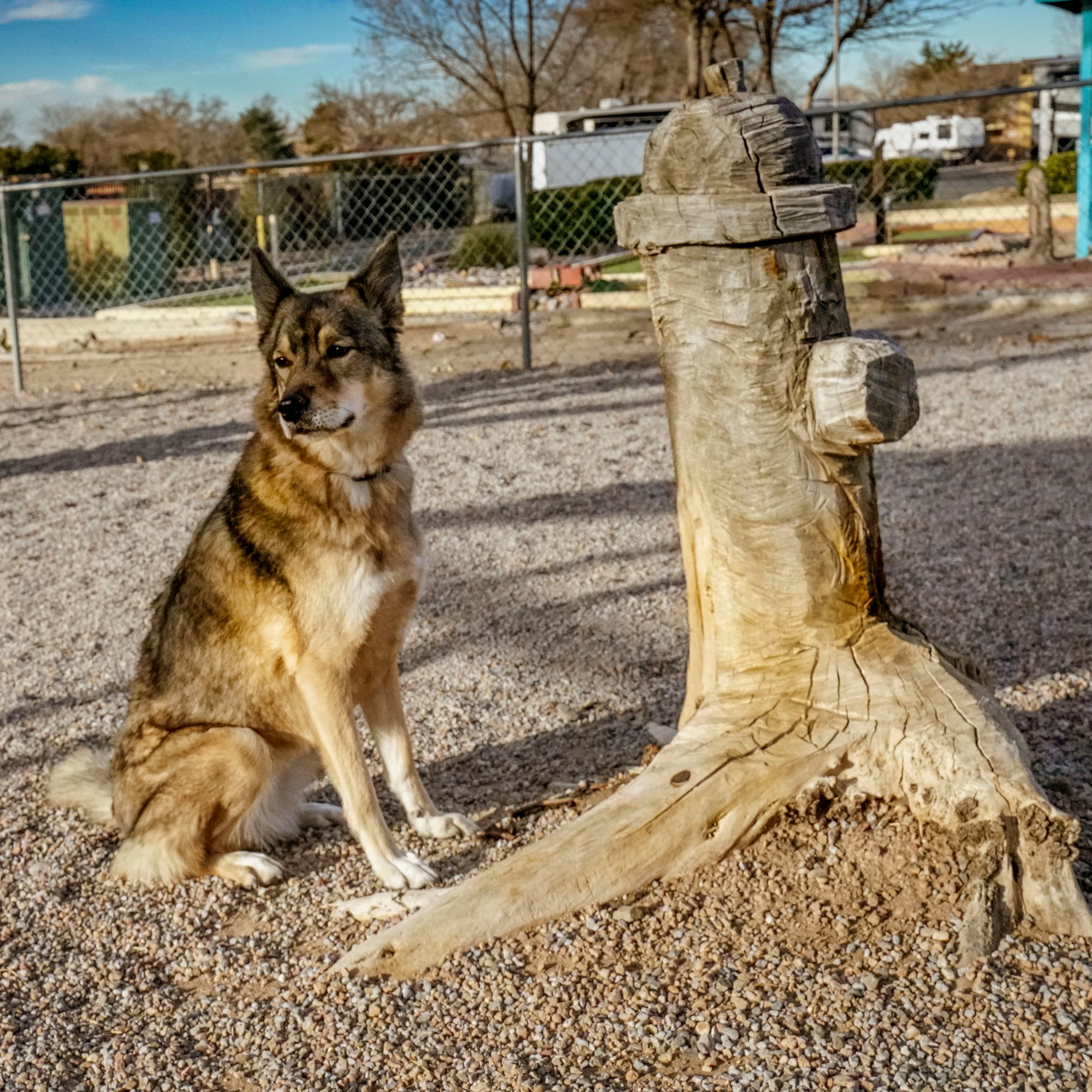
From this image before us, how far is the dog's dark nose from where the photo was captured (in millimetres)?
3262

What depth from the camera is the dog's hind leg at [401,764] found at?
357 centimetres

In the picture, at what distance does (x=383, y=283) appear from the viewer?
12.1 feet

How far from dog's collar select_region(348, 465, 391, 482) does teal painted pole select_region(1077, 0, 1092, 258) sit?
564 inches

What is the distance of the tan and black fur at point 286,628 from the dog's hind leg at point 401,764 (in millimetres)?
10

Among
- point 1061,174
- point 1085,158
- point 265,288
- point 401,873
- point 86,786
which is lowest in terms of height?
point 401,873

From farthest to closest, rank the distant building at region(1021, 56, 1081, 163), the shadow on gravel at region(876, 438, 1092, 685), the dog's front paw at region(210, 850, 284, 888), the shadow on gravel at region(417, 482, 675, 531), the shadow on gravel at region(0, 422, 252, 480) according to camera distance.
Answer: the distant building at region(1021, 56, 1081, 163) → the shadow on gravel at region(0, 422, 252, 480) → the shadow on gravel at region(417, 482, 675, 531) → the shadow on gravel at region(876, 438, 1092, 685) → the dog's front paw at region(210, 850, 284, 888)

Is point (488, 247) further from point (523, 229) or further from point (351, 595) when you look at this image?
point (351, 595)

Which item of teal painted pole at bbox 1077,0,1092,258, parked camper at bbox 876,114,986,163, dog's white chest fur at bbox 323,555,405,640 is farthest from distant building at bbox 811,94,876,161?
dog's white chest fur at bbox 323,555,405,640

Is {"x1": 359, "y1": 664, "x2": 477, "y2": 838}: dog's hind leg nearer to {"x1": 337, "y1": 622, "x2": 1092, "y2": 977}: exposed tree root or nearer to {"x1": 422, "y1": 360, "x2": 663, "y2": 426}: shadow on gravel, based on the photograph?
{"x1": 337, "y1": 622, "x2": 1092, "y2": 977}: exposed tree root

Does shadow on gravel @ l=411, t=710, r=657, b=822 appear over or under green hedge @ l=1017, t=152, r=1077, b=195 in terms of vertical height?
under

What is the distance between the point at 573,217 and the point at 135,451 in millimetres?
10742

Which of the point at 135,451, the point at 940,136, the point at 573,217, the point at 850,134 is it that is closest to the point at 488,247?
the point at 573,217

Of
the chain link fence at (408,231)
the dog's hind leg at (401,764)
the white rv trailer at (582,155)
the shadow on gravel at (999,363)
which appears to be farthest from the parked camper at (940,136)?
the dog's hind leg at (401,764)

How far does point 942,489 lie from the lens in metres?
6.84
